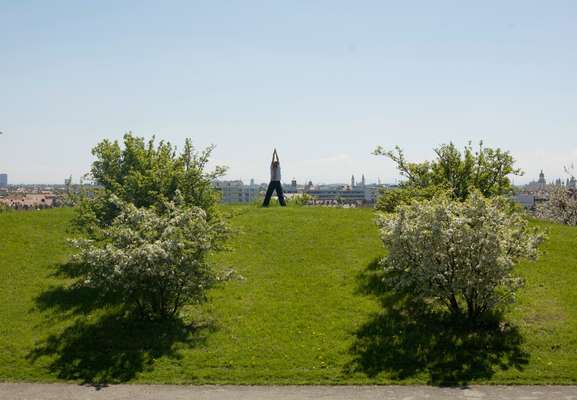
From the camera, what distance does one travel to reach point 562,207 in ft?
221

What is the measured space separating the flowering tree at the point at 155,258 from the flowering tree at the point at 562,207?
181 feet

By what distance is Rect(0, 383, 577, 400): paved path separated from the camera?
16.5m

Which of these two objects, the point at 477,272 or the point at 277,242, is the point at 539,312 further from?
the point at 277,242

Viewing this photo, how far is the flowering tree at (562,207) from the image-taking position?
217 feet

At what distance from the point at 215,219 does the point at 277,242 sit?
8.89m

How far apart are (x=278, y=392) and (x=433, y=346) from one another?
247 inches

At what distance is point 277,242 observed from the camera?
3394 centimetres

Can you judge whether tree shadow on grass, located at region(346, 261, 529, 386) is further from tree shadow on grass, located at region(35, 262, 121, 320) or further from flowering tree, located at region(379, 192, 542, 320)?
tree shadow on grass, located at region(35, 262, 121, 320)

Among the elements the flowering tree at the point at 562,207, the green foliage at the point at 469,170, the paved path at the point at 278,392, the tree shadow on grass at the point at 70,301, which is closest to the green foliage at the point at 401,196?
the green foliage at the point at 469,170

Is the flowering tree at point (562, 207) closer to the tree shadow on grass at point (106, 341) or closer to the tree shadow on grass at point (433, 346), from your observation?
the tree shadow on grass at point (433, 346)

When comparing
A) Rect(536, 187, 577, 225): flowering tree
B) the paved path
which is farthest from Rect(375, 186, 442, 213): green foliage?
Rect(536, 187, 577, 225): flowering tree

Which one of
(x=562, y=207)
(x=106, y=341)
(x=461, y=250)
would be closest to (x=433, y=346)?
(x=461, y=250)

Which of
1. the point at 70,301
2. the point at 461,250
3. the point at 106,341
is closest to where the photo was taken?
the point at 461,250

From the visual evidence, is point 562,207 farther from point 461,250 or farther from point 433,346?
point 433,346
